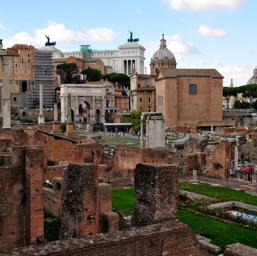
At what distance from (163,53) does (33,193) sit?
74.3 m

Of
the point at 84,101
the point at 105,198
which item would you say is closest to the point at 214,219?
the point at 105,198

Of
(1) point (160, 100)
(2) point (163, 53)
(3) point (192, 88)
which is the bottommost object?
(1) point (160, 100)

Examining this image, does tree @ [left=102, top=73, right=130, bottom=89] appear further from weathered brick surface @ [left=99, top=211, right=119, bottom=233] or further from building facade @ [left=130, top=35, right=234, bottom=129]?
weathered brick surface @ [left=99, top=211, right=119, bottom=233]

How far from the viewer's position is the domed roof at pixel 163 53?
83406 mm

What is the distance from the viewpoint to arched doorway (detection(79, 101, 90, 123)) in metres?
69.9

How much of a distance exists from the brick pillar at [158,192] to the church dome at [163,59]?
73.8 m

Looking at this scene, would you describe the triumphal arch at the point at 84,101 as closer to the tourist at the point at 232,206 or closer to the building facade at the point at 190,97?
the building facade at the point at 190,97

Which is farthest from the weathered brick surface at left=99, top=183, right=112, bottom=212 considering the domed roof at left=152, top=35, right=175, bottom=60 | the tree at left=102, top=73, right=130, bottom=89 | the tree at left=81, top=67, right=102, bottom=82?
the tree at left=81, top=67, right=102, bottom=82

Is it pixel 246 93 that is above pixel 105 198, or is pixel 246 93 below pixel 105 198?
above

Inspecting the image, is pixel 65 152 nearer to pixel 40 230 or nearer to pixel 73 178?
pixel 40 230

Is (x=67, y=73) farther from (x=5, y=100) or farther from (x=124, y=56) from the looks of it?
(x=5, y=100)

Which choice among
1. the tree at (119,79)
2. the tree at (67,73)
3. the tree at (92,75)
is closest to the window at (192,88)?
the tree at (67,73)

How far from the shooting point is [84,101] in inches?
2741

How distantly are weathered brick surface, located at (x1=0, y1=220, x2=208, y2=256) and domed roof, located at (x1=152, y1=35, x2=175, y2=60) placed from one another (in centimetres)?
7678
